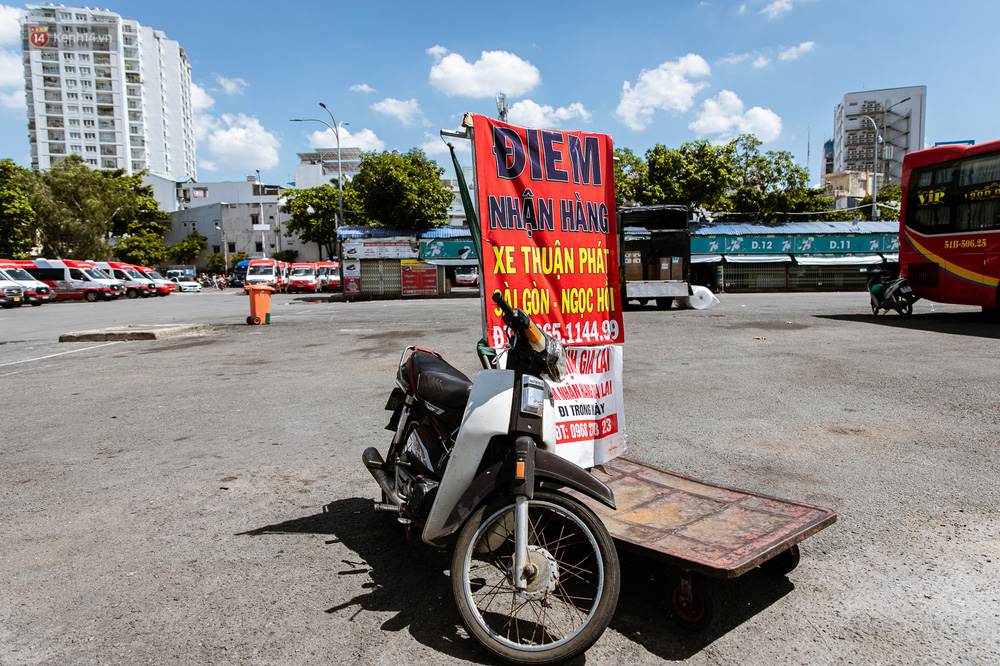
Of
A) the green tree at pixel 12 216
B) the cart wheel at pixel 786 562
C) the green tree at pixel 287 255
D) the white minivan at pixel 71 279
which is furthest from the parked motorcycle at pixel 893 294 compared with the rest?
the green tree at pixel 287 255

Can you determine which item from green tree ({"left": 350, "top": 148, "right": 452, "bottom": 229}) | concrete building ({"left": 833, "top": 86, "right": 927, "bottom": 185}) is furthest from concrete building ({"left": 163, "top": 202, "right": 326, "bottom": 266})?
concrete building ({"left": 833, "top": 86, "right": 927, "bottom": 185})

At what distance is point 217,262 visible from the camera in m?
72.8

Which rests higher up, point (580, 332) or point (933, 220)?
point (933, 220)

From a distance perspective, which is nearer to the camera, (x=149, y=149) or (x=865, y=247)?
(x=865, y=247)

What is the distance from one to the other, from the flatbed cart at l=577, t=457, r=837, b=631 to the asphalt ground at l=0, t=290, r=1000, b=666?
0.55 feet

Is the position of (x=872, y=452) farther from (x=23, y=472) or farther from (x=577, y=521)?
(x=23, y=472)

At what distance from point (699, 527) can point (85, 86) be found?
150805mm

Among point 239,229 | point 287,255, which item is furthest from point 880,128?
point 239,229

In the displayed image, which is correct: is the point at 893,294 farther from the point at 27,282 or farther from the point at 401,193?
the point at 27,282

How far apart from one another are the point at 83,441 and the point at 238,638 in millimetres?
3863

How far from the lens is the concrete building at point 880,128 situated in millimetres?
84688

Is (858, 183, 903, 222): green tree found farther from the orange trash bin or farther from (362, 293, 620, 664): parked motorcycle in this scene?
(362, 293, 620, 664): parked motorcycle

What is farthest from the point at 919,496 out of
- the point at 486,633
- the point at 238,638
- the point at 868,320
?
the point at 868,320

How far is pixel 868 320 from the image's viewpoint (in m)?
14.2
